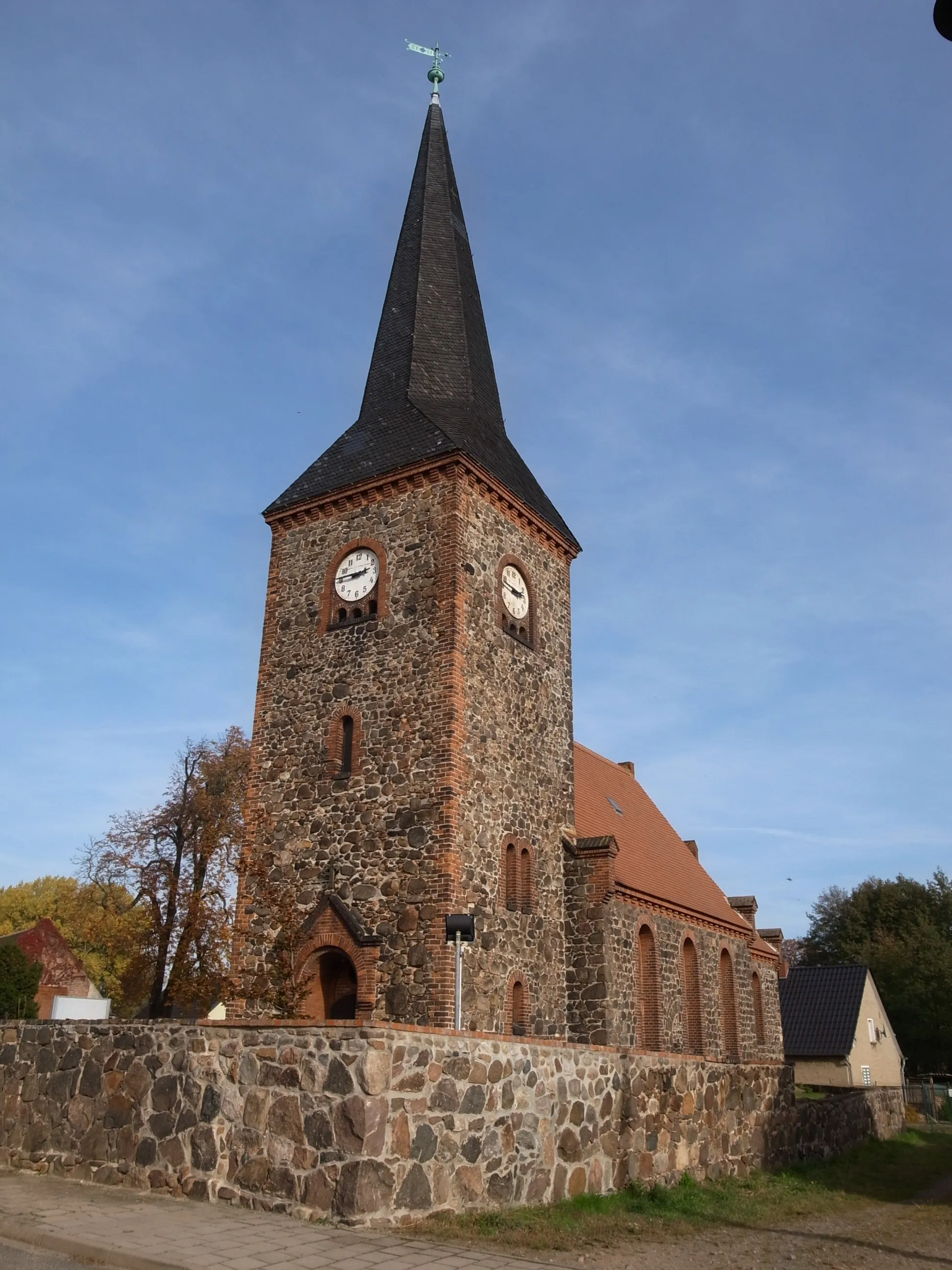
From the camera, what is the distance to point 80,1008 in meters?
18.6

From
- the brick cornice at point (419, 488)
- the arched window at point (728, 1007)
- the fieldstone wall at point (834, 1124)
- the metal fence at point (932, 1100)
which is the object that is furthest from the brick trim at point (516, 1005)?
the metal fence at point (932, 1100)

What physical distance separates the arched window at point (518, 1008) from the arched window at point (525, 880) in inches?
52.5

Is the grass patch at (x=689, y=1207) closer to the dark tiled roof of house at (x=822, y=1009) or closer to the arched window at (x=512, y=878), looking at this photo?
the arched window at (x=512, y=878)

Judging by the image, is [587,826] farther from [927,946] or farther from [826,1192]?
[927,946]

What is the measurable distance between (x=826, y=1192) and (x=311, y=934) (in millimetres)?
9059

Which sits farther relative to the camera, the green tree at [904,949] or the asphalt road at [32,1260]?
the green tree at [904,949]

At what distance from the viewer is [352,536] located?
21.2 meters

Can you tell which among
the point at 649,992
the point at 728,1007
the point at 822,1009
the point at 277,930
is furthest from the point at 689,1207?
the point at 822,1009

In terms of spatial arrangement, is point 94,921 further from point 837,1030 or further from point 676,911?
point 837,1030

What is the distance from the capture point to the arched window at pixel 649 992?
70.9 ft

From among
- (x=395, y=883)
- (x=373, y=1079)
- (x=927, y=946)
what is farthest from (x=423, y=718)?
(x=927, y=946)

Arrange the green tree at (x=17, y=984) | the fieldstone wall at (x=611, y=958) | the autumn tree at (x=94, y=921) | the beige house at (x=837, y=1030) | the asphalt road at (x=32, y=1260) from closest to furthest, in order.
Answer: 1. the asphalt road at (x=32, y=1260)
2. the fieldstone wall at (x=611, y=958)
3. the green tree at (x=17, y=984)
4. the autumn tree at (x=94, y=921)
5. the beige house at (x=837, y=1030)

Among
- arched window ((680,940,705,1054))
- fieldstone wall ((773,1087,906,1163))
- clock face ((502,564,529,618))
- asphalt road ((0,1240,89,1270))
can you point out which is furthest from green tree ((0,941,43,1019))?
A: asphalt road ((0,1240,89,1270))

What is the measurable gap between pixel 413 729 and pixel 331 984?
15.5ft
